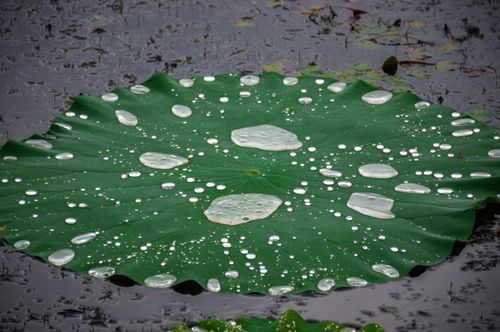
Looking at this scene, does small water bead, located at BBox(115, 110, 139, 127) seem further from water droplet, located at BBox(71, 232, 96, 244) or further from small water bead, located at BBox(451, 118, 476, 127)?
small water bead, located at BBox(451, 118, 476, 127)

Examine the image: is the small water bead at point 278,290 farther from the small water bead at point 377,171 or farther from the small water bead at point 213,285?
the small water bead at point 377,171

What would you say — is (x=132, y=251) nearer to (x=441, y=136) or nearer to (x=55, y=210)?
(x=55, y=210)

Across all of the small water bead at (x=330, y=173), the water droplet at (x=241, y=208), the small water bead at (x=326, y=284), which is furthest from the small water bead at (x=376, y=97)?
the small water bead at (x=326, y=284)

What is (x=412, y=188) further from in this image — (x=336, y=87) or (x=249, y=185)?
(x=336, y=87)

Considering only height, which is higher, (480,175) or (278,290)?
(480,175)

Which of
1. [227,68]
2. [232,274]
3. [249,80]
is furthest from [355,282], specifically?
[227,68]

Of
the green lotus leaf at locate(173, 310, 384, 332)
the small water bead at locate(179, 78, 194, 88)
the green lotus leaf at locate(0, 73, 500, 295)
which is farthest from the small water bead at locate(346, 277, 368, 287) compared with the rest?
the small water bead at locate(179, 78, 194, 88)
